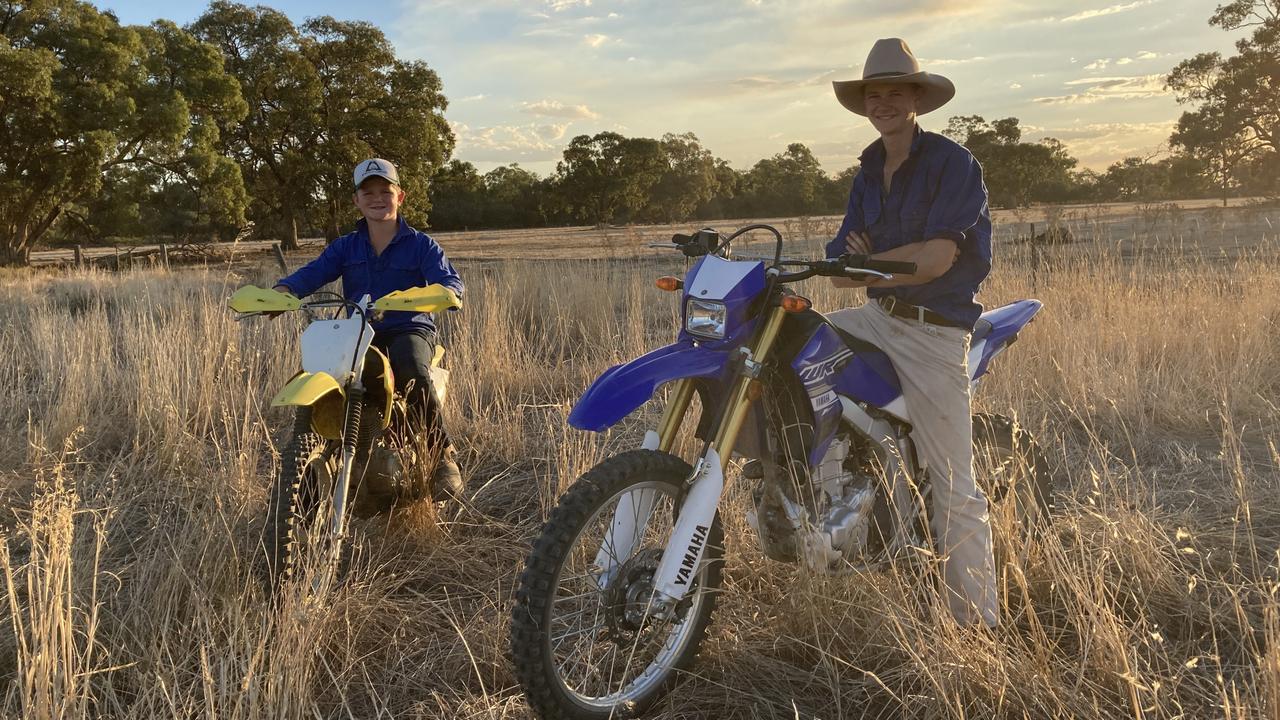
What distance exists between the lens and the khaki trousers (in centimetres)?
264

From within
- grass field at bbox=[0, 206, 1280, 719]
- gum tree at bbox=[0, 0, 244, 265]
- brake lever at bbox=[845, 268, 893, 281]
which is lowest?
grass field at bbox=[0, 206, 1280, 719]

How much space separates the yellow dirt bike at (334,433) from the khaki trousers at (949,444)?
168cm

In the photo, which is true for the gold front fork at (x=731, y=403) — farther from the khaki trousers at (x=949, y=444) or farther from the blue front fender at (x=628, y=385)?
the khaki trousers at (x=949, y=444)

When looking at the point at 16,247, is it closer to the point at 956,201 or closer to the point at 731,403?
the point at 731,403

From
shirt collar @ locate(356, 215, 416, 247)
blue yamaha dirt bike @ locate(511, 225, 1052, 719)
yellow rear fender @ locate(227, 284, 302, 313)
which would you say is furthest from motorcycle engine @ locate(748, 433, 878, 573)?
shirt collar @ locate(356, 215, 416, 247)

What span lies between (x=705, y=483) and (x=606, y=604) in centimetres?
44

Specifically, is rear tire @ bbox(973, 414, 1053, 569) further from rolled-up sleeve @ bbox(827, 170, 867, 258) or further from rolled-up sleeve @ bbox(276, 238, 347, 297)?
rolled-up sleeve @ bbox(276, 238, 347, 297)

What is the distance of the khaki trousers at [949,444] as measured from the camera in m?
2.64

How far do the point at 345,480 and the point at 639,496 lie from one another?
1.32m

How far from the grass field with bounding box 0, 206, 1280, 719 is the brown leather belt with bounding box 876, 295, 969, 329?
0.78m

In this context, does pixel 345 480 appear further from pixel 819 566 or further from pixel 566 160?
pixel 566 160

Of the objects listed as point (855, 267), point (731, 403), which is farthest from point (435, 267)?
point (855, 267)

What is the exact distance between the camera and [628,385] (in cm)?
219

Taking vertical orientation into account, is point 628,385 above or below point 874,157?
below
